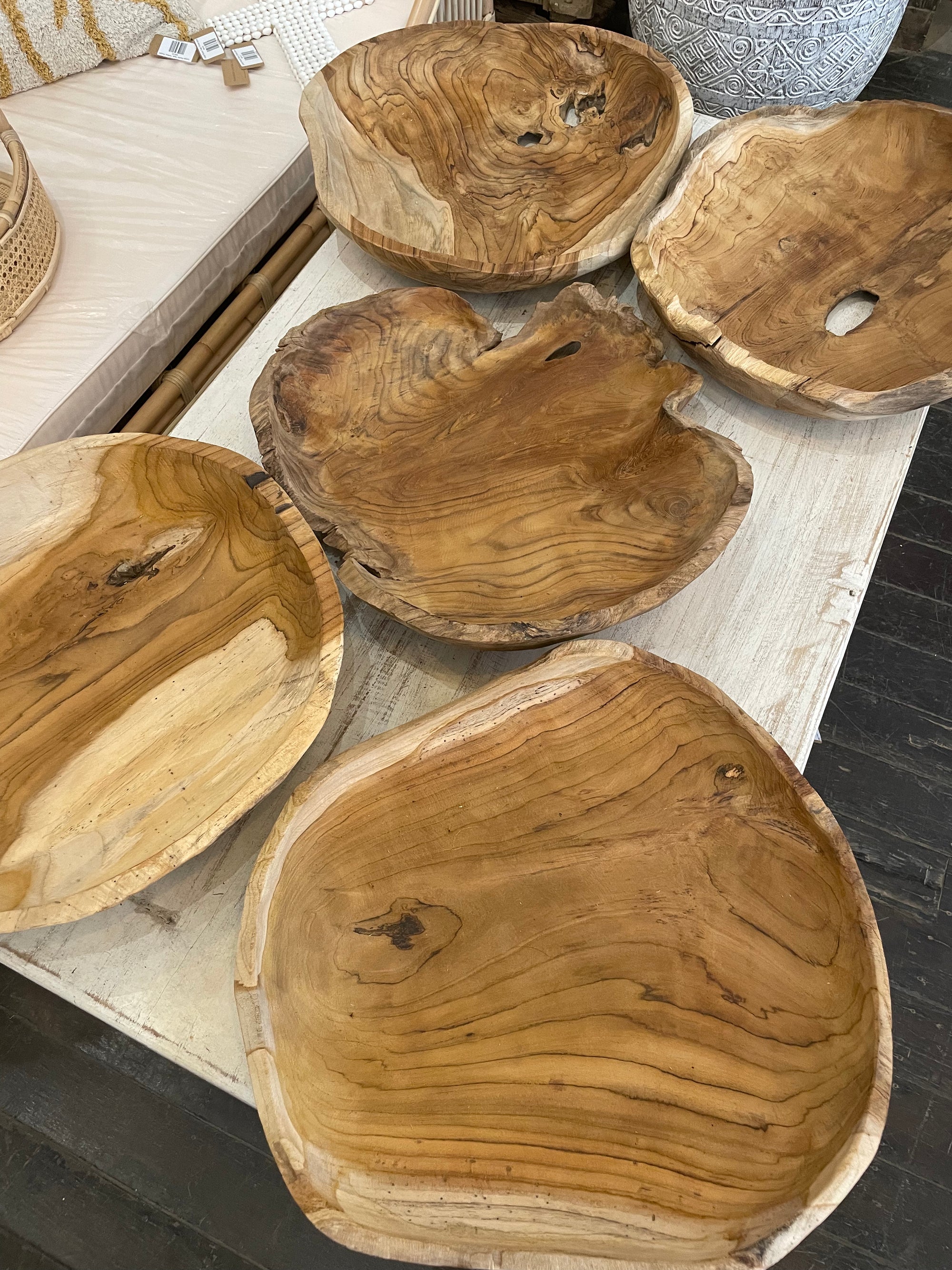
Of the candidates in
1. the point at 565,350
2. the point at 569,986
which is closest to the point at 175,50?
the point at 565,350

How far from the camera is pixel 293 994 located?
0.65 m

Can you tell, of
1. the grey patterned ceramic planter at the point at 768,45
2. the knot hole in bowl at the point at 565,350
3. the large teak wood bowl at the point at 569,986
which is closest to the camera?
the large teak wood bowl at the point at 569,986

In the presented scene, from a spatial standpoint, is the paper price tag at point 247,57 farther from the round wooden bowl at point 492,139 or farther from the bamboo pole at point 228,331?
the round wooden bowl at point 492,139

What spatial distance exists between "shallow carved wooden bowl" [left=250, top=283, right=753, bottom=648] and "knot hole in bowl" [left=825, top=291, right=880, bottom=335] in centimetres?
26

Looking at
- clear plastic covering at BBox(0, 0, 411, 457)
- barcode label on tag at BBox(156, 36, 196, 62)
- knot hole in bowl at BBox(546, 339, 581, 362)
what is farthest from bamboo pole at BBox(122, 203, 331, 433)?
knot hole in bowl at BBox(546, 339, 581, 362)

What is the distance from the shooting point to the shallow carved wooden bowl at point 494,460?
Result: 0.80 metres

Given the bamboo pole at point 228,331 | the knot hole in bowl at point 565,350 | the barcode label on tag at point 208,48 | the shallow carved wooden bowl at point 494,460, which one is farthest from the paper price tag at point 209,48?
the knot hole in bowl at point 565,350

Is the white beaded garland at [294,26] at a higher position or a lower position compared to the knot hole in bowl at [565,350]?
higher

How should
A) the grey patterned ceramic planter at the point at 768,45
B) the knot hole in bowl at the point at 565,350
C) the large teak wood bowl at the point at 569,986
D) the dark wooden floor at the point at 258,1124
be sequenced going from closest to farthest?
the large teak wood bowl at the point at 569,986, the knot hole in bowl at the point at 565,350, the dark wooden floor at the point at 258,1124, the grey patterned ceramic planter at the point at 768,45

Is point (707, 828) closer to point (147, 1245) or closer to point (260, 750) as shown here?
point (260, 750)

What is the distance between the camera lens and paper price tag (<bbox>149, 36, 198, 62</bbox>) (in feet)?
5.26

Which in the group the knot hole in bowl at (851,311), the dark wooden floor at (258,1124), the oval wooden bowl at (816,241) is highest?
the oval wooden bowl at (816,241)

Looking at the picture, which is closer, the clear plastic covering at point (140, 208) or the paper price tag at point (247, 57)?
the clear plastic covering at point (140, 208)

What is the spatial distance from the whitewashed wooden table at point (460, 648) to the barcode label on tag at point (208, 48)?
79 centimetres
